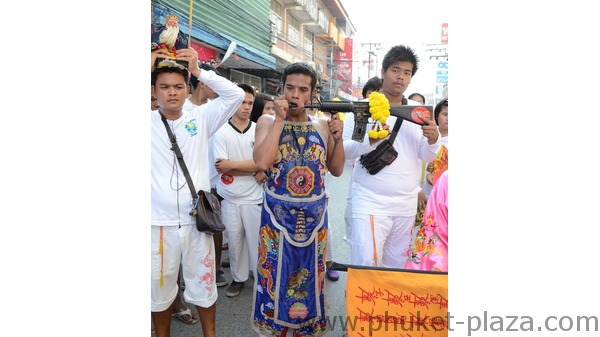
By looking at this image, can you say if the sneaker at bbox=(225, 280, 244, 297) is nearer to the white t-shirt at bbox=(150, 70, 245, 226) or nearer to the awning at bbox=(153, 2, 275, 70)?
the white t-shirt at bbox=(150, 70, 245, 226)

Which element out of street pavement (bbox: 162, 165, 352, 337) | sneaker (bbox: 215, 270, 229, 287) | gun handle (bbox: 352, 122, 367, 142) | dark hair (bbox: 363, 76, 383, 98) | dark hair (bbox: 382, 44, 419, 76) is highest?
dark hair (bbox: 363, 76, 383, 98)

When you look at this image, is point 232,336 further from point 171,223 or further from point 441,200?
point 441,200

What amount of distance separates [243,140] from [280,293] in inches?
58.6

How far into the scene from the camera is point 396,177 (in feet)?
8.09

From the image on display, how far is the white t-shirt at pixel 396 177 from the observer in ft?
8.05

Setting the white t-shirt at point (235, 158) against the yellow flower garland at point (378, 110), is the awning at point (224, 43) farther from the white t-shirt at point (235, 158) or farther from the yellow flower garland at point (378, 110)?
the yellow flower garland at point (378, 110)

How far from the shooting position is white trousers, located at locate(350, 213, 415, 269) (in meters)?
2.42

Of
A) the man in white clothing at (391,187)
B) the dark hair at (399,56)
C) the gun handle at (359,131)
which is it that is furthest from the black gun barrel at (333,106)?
the dark hair at (399,56)

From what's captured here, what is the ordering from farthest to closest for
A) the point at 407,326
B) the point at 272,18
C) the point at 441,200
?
the point at 272,18 → the point at 441,200 → the point at 407,326

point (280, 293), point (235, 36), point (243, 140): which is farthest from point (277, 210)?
point (235, 36)

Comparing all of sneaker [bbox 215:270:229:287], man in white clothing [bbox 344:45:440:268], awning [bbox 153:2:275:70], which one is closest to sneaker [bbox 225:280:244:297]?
sneaker [bbox 215:270:229:287]

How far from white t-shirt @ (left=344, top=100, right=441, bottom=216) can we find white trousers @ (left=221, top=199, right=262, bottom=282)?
0.98 m

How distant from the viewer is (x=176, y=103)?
2197 mm

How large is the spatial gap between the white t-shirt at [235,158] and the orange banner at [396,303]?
1.84 m
